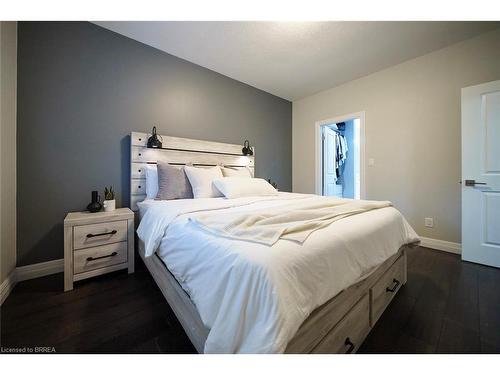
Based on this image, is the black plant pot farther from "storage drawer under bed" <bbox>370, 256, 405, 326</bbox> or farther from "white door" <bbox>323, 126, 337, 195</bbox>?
"white door" <bbox>323, 126, 337, 195</bbox>

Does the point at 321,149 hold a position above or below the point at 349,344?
above

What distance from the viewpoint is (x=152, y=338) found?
1.13 meters

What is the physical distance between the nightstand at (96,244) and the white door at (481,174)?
3.52 meters

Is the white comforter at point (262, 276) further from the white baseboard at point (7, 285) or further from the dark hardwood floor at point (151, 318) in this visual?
the white baseboard at point (7, 285)

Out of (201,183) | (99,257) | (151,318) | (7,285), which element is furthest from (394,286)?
(7,285)

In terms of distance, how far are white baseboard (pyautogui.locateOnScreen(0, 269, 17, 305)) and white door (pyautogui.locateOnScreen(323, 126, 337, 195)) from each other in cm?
424

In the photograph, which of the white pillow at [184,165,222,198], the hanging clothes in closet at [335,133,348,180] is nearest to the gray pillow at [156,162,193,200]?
the white pillow at [184,165,222,198]

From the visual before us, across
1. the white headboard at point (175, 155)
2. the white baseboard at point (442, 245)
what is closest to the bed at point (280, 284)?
the white headboard at point (175, 155)

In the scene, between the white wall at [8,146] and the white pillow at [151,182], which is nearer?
the white wall at [8,146]

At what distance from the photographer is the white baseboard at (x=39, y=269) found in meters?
1.75

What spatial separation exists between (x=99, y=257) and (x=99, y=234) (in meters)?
0.20

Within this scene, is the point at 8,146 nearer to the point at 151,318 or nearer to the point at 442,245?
the point at 151,318

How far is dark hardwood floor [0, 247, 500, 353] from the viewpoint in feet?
3.57

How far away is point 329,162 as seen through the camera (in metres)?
4.17
